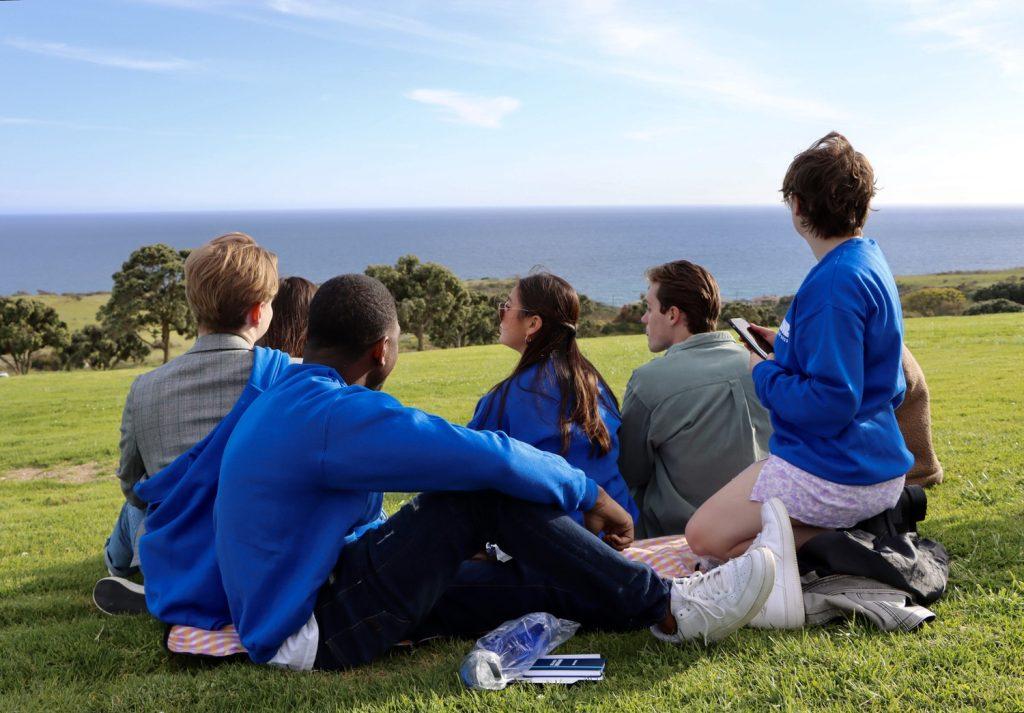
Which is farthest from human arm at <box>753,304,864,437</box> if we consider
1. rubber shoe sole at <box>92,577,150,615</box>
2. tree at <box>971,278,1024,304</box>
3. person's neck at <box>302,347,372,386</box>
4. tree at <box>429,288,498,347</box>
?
tree at <box>429,288,498,347</box>

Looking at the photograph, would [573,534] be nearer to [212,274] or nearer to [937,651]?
[937,651]

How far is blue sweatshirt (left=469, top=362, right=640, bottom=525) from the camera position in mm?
4273

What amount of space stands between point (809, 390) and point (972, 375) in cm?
1180

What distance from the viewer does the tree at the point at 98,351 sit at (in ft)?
162

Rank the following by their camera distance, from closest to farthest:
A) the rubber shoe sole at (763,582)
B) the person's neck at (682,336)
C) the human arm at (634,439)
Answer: the rubber shoe sole at (763,582), the human arm at (634,439), the person's neck at (682,336)

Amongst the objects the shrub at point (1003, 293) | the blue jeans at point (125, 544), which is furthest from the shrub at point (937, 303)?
the blue jeans at point (125, 544)

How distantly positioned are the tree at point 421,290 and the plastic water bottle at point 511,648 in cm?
4397

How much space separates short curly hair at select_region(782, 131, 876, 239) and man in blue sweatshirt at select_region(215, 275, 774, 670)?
1.59 metres

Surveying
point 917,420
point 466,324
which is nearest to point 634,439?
point 917,420

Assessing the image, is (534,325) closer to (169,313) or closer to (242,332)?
(242,332)

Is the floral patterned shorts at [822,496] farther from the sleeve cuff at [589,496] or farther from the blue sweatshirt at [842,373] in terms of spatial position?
the sleeve cuff at [589,496]

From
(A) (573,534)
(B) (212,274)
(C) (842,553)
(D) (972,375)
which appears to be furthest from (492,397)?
(D) (972,375)

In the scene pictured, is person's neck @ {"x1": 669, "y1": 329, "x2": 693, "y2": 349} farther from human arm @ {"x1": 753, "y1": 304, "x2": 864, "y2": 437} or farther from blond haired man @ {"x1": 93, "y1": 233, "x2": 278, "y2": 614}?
blond haired man @ {"x1": 93, "y1": 233, "x2": 278, "y2": 614}

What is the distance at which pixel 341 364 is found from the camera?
11.7 ft
